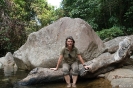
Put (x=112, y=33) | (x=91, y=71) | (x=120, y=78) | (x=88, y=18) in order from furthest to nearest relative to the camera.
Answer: (x=88, y=18) → (x=112, y=33) → (x=91, y=71) → (x=120, y=78)

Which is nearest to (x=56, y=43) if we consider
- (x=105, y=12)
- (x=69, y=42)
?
(x=69, y=42)

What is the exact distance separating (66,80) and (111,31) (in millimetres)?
5910

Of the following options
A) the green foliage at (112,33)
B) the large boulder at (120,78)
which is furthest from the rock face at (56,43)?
the green foliage at (112,33)

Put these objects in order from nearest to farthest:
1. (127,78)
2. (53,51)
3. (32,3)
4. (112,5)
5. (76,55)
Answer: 1. (127,78)
2. (76,55)
3. (53,51)
4. (112,5)
5. (32,3)

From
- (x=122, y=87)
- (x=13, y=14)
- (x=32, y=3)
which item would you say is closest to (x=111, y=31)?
(x=13, y=14)

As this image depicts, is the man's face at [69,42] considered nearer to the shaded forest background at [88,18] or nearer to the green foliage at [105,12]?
the shaded forest background at [88,18]

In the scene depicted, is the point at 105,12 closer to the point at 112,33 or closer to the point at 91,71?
the point at 112,33

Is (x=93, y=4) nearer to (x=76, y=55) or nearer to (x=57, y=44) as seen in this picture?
(x=57, y=44)

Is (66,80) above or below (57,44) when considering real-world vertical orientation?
below

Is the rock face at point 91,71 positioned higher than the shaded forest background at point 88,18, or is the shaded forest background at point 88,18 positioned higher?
the shaded forest background at point 88,18

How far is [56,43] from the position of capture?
6.91m

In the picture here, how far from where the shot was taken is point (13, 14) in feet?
39.4

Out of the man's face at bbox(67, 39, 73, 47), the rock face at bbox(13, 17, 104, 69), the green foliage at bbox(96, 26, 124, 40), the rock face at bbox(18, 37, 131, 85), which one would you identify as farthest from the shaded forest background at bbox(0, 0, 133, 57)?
the man's face at bbox(67, 39, 73, 47)

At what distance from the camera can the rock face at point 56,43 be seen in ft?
21.6
